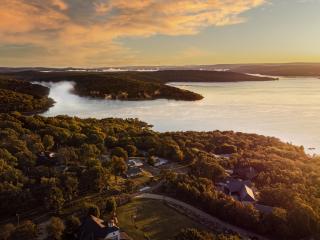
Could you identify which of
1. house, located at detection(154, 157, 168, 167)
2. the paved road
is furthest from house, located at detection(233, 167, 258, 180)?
the paved road

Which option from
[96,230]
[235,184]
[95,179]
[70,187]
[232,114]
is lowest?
[232,114]

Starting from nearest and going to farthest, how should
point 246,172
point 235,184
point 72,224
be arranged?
1. point 72,224
2. point 235,184
3. point 246,172

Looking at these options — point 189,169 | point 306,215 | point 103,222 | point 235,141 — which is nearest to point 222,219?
point 306,215

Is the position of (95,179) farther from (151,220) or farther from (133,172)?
(151,220)

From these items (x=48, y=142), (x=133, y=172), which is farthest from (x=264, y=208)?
(x=48, y=142)

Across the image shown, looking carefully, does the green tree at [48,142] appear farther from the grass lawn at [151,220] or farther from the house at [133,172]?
the grass lawn at [151,220]

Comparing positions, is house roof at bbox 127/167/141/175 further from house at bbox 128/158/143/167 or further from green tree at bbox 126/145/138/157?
green tree at bbox 126/145/138/157
